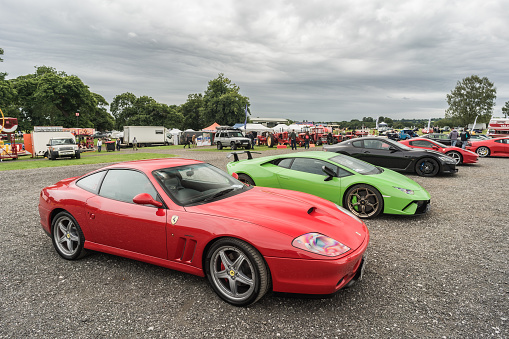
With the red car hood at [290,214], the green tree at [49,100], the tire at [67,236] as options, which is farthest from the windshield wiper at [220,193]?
the green tree at [49,100]

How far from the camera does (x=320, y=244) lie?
2420mm

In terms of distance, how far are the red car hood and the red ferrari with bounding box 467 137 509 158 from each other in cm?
1818

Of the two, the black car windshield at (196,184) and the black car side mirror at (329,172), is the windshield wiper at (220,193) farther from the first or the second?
the black car side mirror at (329,172)

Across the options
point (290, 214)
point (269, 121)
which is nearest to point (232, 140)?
point (290, 214)

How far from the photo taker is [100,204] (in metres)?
3.28

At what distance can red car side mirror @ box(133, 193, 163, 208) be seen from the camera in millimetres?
2803

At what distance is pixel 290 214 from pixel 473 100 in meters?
91.0

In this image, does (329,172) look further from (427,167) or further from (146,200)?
(427,167)

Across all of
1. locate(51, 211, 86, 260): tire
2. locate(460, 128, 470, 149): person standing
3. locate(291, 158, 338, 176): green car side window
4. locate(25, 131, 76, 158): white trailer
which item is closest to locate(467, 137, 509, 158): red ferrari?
locate(460, 128, 470, 149): person standing

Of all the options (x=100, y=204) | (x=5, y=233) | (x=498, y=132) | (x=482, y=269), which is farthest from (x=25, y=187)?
(x=498, y=132)

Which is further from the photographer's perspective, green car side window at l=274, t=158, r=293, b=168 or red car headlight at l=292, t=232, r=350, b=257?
green car side window at l=274, t=158, r=293, b=168

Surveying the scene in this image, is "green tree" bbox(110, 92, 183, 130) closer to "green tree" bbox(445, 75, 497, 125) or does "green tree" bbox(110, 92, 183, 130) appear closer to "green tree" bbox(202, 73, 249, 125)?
"green tree" bbox(202, 73, 249, 125)

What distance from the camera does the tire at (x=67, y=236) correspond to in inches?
138

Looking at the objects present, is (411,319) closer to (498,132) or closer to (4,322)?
(4,322)
